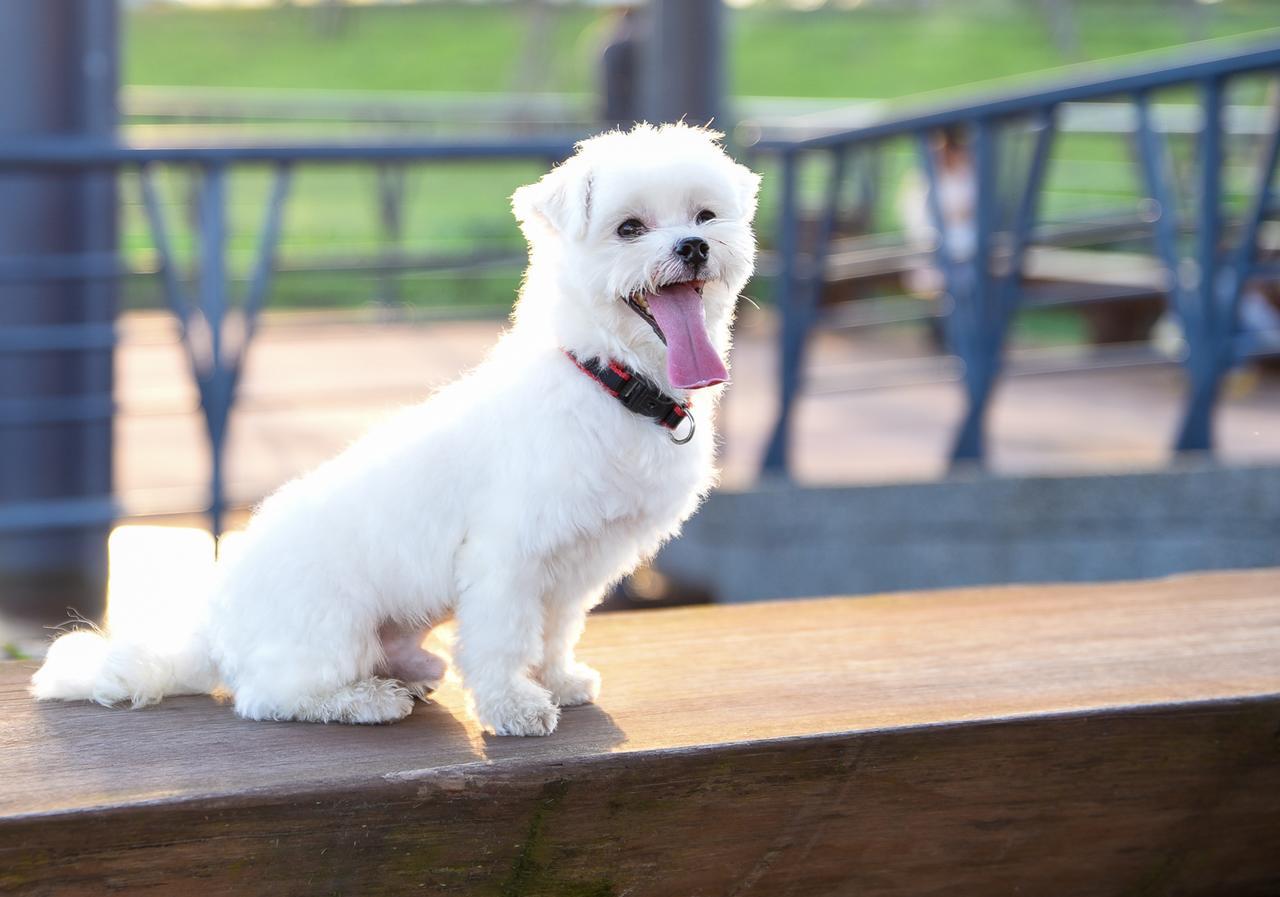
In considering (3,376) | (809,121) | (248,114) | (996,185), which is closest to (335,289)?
(248,114)

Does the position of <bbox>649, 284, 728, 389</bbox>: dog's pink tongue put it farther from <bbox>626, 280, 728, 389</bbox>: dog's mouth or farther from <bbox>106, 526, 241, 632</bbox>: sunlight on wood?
<bbox>106, 526, 241, 632</bbox>: sunlight on wood

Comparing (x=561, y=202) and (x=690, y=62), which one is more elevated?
(x=690, y=62)

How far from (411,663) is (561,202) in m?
0.82

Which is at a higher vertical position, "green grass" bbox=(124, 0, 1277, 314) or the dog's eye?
"green grass" bbox=(124, 0, 1277, 314)

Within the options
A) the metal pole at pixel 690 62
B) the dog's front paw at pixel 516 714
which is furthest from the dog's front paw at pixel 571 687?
the metal pole at pixel 690 62

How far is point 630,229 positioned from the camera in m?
2.36

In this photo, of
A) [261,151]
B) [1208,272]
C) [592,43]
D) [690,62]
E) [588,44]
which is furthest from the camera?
[588,44]

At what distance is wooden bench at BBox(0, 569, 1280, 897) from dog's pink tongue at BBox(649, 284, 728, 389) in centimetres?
54

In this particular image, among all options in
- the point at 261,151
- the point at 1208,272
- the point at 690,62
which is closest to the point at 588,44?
the point at 690,62

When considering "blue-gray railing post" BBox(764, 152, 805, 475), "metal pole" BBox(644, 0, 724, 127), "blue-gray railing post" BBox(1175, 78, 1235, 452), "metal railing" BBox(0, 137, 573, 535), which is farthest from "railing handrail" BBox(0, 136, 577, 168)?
"blue-gray railing post" BBox(1175, 78, 1235, 452)

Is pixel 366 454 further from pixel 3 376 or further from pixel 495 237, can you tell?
pixel 495 237

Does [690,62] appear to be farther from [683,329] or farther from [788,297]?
[683,329]

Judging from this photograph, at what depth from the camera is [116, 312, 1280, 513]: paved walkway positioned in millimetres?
6328

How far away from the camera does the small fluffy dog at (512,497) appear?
2.30 meters
